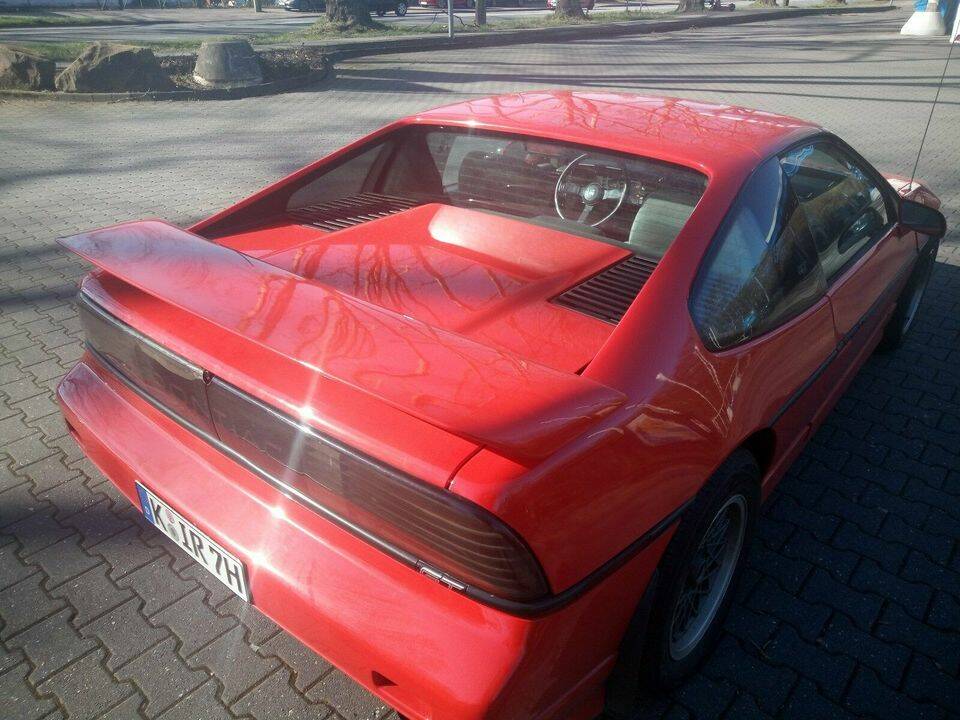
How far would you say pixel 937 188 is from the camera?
6.88 meters

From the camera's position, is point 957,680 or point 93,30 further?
point 93,30

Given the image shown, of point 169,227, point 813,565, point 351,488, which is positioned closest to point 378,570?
point 351,488

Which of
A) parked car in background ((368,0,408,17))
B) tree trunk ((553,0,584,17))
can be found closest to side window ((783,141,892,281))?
tree trunk ((553,0,584,17))

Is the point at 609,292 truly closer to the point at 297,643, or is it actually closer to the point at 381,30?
the point at 297,643

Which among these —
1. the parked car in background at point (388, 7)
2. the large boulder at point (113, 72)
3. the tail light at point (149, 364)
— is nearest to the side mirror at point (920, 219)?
the tail light at point (149, 364)

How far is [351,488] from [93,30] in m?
23.9

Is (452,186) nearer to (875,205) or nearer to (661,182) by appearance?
(661,182)

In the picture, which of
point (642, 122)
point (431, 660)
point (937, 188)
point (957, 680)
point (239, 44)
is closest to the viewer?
point (431, 660)

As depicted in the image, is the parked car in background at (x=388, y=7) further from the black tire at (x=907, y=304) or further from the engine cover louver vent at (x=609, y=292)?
the engine cover louver vent at (x=609, y=292)

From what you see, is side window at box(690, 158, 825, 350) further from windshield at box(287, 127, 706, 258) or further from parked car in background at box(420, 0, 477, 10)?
parked car in background at box(420, 0, 477, 10)

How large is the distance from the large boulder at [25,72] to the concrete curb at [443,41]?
27cm

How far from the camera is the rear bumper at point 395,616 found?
139 centimetres

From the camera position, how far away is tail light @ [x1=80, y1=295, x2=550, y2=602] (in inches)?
54.2

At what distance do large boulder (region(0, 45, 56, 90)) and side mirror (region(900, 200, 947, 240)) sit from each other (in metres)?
12.7
